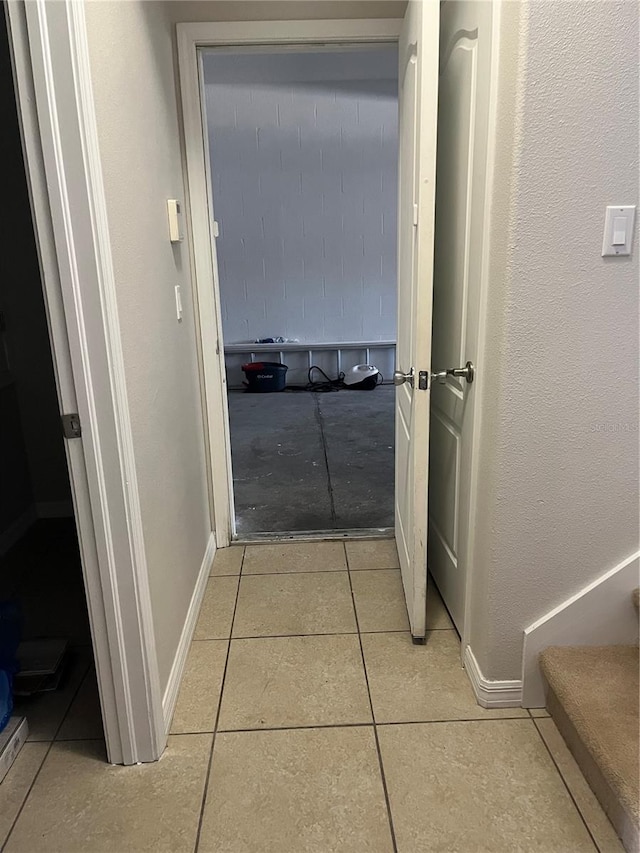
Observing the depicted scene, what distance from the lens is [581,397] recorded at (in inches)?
56.7

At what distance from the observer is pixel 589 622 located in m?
1.60

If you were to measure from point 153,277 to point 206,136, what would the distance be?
3.20 ft

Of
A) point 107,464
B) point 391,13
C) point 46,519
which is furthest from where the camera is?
point 46,519

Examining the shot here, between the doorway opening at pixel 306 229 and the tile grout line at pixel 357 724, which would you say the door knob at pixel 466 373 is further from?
the doorway opening at pixel 306 229

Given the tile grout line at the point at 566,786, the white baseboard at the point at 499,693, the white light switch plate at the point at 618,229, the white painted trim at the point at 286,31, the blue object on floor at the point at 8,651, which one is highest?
the white painted trim at the point at 286,31

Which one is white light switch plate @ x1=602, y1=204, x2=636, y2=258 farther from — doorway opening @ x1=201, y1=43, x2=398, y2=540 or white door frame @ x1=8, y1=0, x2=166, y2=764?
doorway opening @ x1=201, y1=43, x2=398, y2=540

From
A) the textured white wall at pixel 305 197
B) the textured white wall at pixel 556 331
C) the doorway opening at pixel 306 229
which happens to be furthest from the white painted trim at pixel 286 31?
the textured white wall at pixel 305 197

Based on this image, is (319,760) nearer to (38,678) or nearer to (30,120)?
(38,678)

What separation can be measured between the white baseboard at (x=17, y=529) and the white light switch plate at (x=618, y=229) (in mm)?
2643

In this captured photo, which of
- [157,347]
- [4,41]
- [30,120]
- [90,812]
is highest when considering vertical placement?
[4,41]

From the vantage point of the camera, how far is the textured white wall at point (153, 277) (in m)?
1.38

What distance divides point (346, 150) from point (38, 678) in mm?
5484

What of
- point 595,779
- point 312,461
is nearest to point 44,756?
point 595,779

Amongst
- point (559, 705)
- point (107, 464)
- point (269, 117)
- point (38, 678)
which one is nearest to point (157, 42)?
point (107, 464)
